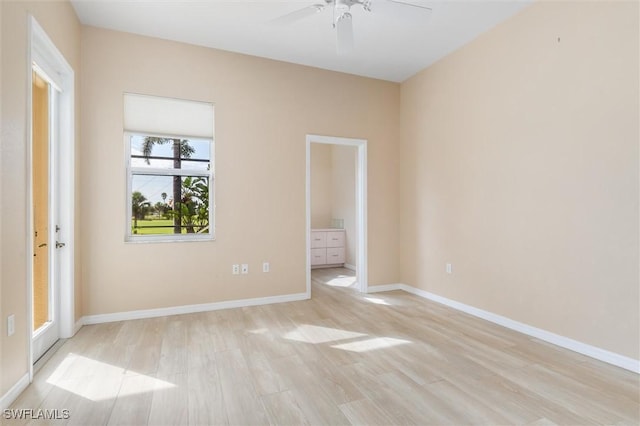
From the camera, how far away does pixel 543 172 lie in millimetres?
3021

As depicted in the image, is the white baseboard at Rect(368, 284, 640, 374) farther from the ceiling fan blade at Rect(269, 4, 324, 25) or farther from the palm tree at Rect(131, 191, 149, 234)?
the palm tree at Rect(131, 191, 149, 234)

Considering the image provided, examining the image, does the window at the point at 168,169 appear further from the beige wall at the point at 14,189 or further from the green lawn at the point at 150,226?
the beige wall at the point at 14,189

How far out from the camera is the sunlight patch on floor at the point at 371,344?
9.24 feet

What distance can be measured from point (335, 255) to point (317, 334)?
3447mm

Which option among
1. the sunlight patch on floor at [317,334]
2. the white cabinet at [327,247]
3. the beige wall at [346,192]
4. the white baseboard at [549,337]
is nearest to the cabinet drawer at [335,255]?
the white cabinet at [327,247]

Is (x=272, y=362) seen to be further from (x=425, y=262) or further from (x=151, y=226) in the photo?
(x=425, y=262)

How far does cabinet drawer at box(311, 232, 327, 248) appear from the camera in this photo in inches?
251

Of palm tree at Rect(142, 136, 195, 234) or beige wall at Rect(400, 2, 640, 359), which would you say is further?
palm tree at Rect(142, 136, 195, 234)

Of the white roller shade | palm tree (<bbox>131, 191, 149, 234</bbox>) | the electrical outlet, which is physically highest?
the white roller shade

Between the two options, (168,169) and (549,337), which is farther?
(168,169)

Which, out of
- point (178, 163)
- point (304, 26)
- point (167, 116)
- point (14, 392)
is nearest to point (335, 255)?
point (178, 163)

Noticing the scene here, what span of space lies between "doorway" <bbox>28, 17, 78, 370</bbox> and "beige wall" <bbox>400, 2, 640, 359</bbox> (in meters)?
4.07

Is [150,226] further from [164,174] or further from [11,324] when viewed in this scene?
[11,324]

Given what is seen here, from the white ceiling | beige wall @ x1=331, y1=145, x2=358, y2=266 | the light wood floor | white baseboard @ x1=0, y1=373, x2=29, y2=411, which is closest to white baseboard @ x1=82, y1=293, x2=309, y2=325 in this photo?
the light wood floor
